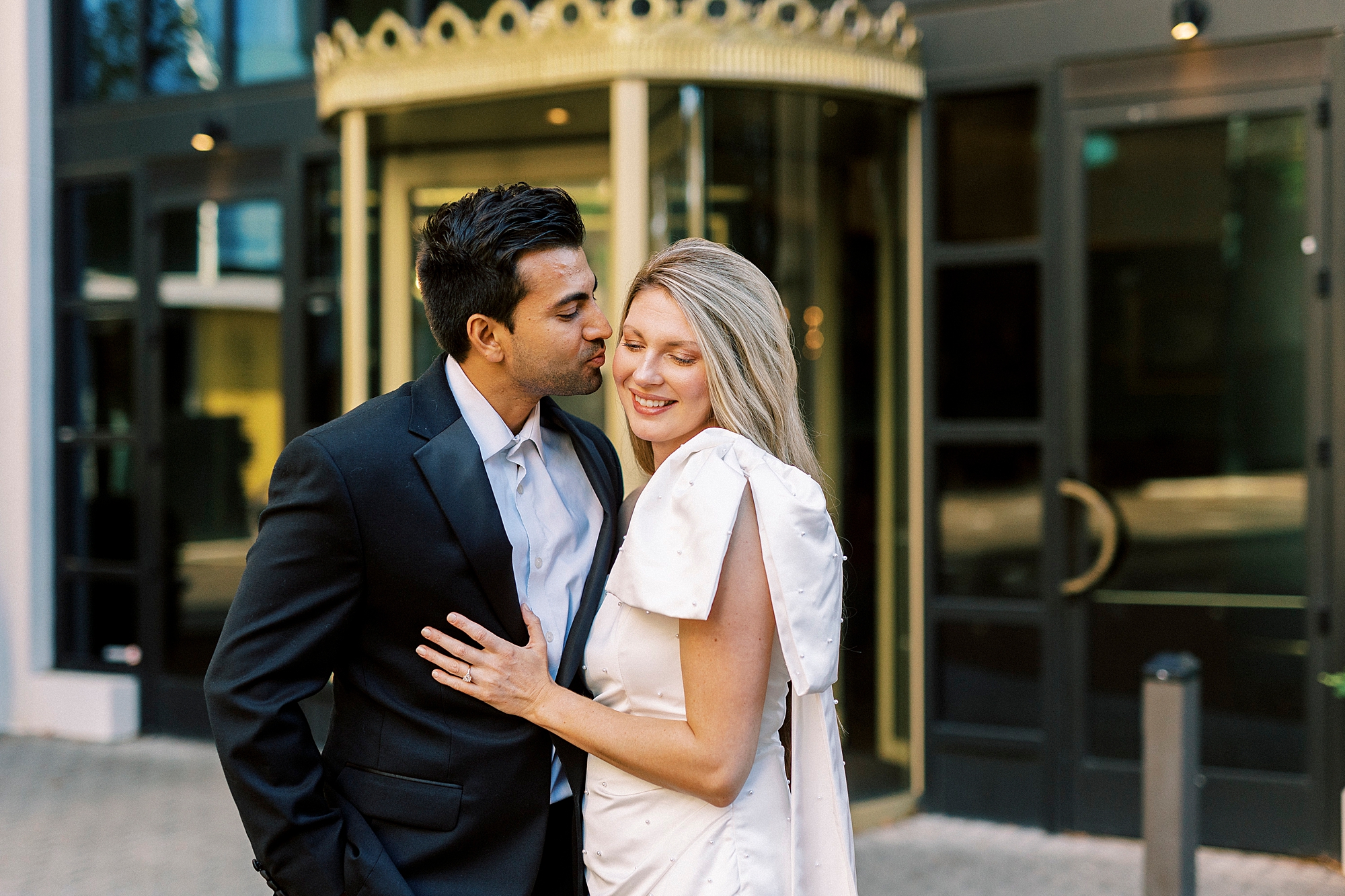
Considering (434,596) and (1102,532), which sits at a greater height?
(434,596)

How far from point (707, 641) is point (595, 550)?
0.41 m

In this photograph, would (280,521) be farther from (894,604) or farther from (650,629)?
(894,604)

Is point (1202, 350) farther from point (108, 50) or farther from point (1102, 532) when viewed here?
point (108, 50)

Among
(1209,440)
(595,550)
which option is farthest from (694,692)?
(1209,440)

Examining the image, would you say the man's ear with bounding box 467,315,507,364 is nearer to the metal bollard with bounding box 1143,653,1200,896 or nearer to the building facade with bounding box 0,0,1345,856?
the metal bollard with bounding box 1143,653,1200,896

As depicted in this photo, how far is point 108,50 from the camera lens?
703 cm

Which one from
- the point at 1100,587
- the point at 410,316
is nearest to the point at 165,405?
the point at 410,316

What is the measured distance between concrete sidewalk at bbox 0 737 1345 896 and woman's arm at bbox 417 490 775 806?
274 centimetres

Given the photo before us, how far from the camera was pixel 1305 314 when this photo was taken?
4.68 meters

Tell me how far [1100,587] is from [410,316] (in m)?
3.16

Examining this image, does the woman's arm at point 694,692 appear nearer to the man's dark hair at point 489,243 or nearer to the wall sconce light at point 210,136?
the man's dark hair at point 489,243

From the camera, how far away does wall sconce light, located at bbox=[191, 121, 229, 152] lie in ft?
21.3

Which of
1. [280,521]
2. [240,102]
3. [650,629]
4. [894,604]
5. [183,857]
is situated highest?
[240,102]

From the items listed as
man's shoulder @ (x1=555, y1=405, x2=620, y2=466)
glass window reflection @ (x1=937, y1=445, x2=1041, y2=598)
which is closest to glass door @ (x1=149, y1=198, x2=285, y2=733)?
glass window reflection @ (x1=937, y1=445, x2=1041, y2=598)
